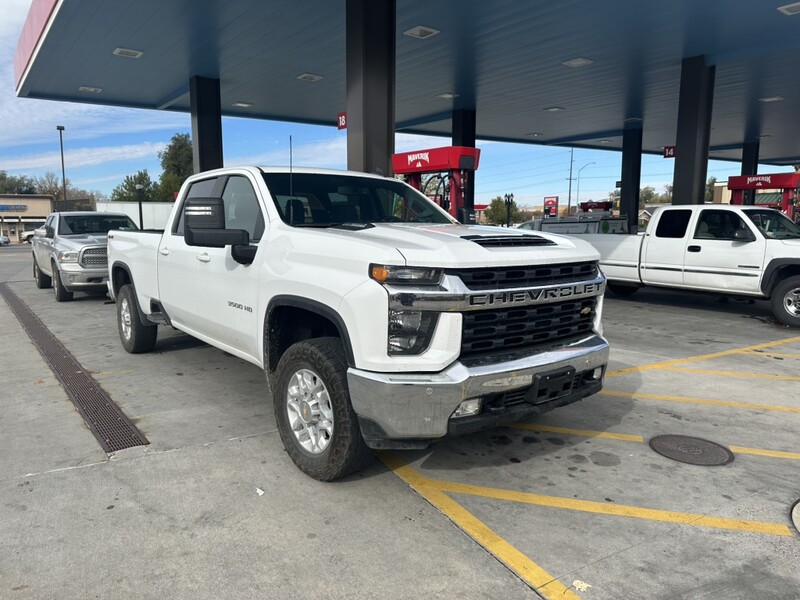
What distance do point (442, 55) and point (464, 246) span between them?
12.0 meters

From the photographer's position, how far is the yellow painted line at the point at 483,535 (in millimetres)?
2674

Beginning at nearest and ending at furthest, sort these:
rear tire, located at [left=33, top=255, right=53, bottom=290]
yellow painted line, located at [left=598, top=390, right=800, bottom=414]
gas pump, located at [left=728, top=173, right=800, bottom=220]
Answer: yellow painted line, located at [left=598, top=390, right=800, bottom=414] < rear tire, located at [left=33, top=255, right=53, bottom=290] < gas pump, located at [left=728, top=173, right=800, bottom=220]

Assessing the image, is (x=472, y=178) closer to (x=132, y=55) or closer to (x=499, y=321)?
(x=132, y=55)

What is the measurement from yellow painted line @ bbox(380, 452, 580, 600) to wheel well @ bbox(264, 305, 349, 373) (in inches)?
40.3

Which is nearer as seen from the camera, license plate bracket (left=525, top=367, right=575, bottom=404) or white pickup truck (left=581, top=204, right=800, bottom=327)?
license plate bracket (left=525, top=367, right=575, bottom=404)

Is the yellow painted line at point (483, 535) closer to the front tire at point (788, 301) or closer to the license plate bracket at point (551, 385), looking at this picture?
the license plate bracket at point (551, 385)

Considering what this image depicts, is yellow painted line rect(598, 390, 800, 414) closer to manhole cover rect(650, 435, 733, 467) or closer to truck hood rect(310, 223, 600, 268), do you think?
manhole cover rect(650, 435, 733, 467)

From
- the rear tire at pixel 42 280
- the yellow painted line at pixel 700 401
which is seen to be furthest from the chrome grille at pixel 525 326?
the rear tire at pixel 42 280

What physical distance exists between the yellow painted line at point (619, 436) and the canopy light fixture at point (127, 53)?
1314cm

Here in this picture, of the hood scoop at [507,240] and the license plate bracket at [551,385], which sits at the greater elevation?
the hood scoop at [507,240]

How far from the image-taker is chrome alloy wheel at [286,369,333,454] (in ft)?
11.7

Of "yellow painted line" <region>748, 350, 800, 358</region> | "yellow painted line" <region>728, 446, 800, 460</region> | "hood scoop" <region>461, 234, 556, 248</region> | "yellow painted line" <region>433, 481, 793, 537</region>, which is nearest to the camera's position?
"yellow painted line" <region>433, 481, 793, 537</region>

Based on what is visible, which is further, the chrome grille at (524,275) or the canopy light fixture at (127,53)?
the canopy light fixture at (127,53)

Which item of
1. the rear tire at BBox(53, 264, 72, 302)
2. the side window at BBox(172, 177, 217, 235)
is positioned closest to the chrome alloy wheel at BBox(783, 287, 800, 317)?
the side window at BBox(172, 177, 217, 235)
